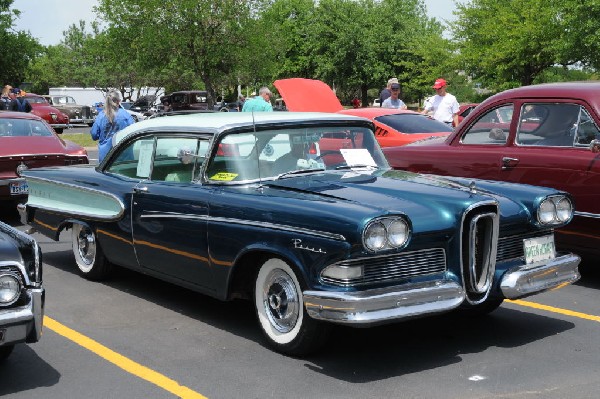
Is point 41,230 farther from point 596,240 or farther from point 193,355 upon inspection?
point 596,240

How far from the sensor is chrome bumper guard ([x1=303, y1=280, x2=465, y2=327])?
15.1ft

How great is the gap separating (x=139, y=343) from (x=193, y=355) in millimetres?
487

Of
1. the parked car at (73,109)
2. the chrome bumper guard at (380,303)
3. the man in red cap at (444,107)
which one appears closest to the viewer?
the chrome bumper guard at (380,303)

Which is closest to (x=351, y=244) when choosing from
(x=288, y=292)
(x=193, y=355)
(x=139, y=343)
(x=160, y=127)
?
(x=288, y=292)

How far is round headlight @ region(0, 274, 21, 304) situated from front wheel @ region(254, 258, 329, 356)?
1.57m

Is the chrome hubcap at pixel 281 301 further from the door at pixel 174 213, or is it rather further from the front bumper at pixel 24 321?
the front bumper at pixel 24 321

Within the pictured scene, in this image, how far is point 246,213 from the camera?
209 inches

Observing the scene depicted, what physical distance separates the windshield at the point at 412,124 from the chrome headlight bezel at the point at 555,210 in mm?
6412

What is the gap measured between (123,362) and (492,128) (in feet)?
14.4

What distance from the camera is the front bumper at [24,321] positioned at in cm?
428

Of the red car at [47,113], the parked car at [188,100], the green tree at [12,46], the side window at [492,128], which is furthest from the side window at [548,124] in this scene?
the green tree at [12,46]

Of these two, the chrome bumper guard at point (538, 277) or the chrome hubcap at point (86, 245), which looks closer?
the chrome bumper guard at point (538, 277)

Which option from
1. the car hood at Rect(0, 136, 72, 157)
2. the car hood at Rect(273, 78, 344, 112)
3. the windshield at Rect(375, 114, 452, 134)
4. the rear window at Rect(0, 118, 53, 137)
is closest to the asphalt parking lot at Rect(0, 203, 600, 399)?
the car hood at Rect(0, 136, 72, 157)

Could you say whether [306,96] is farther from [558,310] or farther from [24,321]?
[24,321]
